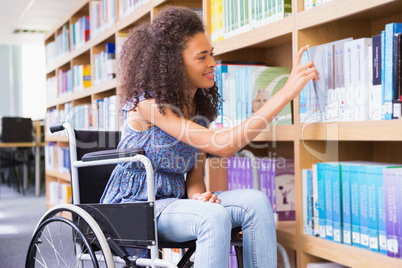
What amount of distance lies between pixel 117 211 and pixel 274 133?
0.71 metres

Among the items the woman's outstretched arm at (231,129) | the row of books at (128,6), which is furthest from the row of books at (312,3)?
the row of books at (128,6)

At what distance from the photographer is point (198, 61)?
1452 millimetres

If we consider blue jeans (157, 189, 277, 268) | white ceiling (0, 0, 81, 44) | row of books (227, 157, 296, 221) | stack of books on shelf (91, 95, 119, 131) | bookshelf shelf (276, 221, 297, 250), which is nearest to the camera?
blue jeans (157, 189, 277, 268)

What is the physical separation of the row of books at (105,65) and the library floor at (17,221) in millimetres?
1221

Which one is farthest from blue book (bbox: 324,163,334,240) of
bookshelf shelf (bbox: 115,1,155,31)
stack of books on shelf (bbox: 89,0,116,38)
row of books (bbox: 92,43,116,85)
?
stack of books on shelf (bbox: 89,0,116,38)

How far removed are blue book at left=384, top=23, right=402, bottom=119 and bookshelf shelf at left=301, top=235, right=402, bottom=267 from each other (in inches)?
15.8

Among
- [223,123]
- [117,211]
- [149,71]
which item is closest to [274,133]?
[223,123]

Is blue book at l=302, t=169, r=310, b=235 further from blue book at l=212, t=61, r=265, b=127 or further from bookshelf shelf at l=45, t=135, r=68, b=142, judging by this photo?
bookshelf shelf at l=45, t=135, r=68, b=142

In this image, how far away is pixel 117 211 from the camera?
1.31m

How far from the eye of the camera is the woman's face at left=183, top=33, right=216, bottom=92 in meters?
1.45

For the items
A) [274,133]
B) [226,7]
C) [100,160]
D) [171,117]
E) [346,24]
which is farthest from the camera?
[226,7]

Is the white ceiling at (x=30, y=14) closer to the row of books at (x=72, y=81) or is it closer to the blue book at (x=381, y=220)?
the row of books at (x=72, y=81)

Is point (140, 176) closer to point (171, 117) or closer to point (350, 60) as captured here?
point (171, 117)

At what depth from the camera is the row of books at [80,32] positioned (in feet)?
12.7
